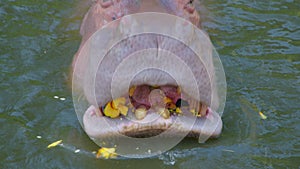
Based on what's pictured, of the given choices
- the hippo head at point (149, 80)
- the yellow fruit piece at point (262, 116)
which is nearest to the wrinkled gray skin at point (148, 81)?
the hippo head at point (149, 80)

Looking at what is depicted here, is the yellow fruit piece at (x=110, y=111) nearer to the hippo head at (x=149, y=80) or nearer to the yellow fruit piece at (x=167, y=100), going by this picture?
the hippo head at (x=149, y=80)

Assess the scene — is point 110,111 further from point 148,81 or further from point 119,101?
point 148,81

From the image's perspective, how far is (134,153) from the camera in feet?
12.5

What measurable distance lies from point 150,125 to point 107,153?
1.28 ft

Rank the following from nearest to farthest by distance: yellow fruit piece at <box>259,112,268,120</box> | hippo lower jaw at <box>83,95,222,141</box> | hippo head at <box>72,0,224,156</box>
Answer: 1. hippo head at <box>72,0,224,156</box>
2. hippo lower jaw at <box>83,95,222,141</box>
3. yellow fruit piece at <box>259,112,268,120</box>

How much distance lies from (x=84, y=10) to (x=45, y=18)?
1.28 ft

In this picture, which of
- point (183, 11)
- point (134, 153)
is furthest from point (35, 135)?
point (183, 11)

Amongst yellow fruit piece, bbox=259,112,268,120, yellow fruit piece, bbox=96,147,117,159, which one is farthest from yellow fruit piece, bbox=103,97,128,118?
yellow fruit piece, bbox=259,112,268,120

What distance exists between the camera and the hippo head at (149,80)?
350cm

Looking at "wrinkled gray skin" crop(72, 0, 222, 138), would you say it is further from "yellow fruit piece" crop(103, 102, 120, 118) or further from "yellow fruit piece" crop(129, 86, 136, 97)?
"yellow fruit piece" crop(129, 86, 136, 97)

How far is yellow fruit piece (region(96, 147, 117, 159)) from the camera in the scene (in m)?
3.81

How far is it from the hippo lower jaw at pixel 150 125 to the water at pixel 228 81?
0.17 meters

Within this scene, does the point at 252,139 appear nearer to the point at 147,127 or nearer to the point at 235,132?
the point at 235,132

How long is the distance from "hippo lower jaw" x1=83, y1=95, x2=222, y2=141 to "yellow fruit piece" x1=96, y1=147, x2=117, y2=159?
0.10 meters
